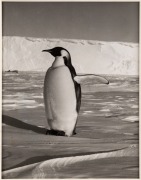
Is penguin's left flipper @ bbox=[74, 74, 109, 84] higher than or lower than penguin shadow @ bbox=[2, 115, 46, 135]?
higher

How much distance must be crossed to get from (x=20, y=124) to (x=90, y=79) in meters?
0.43

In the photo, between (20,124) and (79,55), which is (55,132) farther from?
(79,55)

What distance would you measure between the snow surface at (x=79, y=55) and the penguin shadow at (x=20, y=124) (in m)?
0.26

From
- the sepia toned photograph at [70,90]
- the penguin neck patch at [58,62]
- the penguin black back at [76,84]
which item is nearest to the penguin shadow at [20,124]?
the sepia toned photograph at [70,90]

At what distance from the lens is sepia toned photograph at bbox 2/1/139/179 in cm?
184

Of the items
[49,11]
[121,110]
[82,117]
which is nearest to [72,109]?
[82,117]

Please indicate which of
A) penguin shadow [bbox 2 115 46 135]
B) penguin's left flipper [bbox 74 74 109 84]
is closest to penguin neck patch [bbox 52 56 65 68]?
penguin's left flipper [bbox 74 74 109 84]

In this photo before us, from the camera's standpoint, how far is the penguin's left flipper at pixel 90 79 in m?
1.90

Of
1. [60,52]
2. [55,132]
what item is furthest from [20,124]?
[60,52]

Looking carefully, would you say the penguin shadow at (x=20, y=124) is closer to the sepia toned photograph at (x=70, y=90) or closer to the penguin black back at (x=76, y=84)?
the sepia toned photograph at (x=70, y=90)

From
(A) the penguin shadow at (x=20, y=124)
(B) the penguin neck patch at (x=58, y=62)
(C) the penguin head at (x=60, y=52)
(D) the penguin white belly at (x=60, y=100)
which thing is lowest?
(A) the penguin shadow at (x=20, y=124)

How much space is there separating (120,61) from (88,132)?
1.35 ft

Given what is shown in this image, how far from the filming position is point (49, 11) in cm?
191

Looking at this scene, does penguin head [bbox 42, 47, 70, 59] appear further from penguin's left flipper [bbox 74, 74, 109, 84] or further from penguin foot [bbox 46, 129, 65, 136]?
penguin foot [bbox 46, 129, 65, 136]
